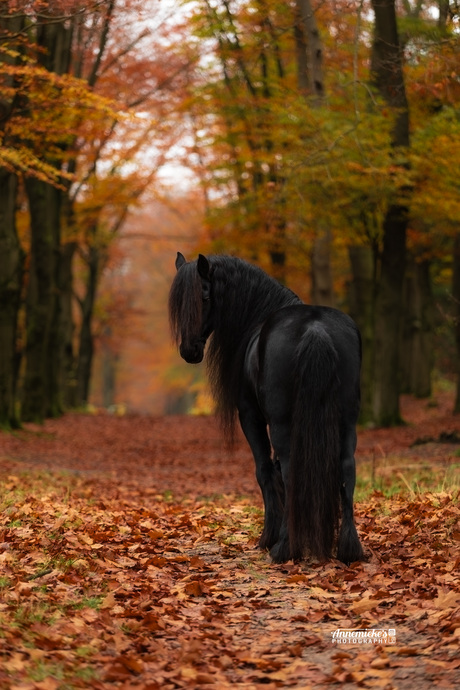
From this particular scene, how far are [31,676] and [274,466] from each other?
138 inches

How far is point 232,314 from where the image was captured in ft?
25.8

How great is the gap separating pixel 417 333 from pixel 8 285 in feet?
57.6

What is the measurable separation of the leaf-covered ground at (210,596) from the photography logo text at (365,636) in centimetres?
5

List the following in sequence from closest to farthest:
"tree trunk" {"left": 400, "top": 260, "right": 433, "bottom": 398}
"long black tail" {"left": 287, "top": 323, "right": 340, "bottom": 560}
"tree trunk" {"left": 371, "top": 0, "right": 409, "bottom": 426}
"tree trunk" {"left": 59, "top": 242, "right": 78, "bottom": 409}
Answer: "long black tail" {"left": 287, "top": 323, "right": 340, "bottom": 560} < "tree trunk" {"left": 371, "top": 0, "right": 409, "bottom": 426} < "tree trunk" {"left": 59, "top": 242, "right": 78, "bottom": 409} < "tree trunk" {"left": 400, "top": 260, "right": 433, "bottom": 398}

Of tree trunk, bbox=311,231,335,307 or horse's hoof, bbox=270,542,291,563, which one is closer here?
horse's hoof, bbox=270,542,291,563

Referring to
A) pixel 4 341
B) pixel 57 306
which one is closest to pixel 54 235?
pixel 57 306

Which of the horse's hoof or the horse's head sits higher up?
the horse's head

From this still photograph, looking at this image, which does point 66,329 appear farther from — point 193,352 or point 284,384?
point 284,384

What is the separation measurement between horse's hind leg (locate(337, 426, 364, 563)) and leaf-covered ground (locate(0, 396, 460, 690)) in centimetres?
10

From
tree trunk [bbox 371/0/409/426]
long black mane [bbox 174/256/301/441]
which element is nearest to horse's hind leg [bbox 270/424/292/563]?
long black mane [bbox 174/256/301/441]

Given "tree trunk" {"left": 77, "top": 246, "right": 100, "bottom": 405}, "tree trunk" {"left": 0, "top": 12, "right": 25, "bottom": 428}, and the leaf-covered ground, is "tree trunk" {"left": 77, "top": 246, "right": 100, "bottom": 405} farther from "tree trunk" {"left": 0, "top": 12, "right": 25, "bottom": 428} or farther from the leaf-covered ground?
the leaf-covered ground

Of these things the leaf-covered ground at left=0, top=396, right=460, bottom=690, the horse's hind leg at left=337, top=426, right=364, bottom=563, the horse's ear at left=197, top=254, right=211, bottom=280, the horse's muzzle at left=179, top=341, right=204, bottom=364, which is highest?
the horse's ear at left=197, top=254, right=211, bottom=280

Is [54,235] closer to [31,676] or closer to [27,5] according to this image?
[27,5]

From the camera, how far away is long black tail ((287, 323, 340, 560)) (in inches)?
262
